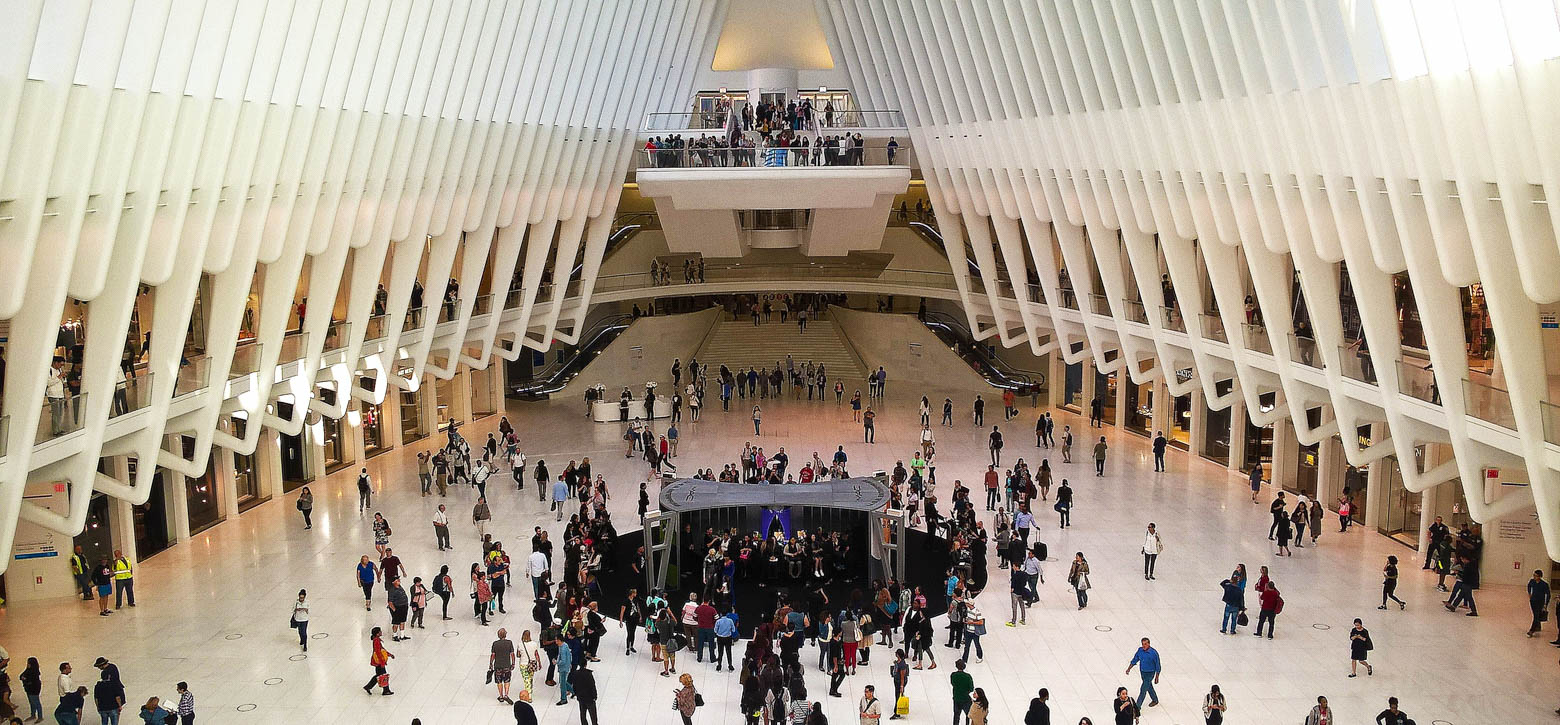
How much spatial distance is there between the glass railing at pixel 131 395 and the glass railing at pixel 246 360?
2.92 m

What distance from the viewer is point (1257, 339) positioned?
22.6 metres

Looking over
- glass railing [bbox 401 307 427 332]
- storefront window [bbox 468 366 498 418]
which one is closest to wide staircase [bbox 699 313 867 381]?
storefront window [bbox 468 366 498 418]

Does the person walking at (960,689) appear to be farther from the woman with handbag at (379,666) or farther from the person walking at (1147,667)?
the woman with handbag at (379,666)

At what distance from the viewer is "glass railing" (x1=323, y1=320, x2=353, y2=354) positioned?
2488cm

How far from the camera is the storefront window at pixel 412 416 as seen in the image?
1377 inches

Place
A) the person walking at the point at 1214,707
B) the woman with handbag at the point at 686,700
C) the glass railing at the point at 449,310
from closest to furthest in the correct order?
the person walking at the point at 1214,707
the woman with handbag at the point at 686,700
the glass railing at the point at 449,310

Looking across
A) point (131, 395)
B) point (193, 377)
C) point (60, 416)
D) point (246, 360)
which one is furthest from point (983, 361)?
point (60, 416)

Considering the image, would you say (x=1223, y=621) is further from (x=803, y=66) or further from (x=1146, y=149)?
(x=803, y=66)

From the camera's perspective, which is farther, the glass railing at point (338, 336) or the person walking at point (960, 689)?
the glass railing at point (338, 336)

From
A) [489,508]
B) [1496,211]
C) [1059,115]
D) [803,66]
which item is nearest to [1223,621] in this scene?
[1496,211]

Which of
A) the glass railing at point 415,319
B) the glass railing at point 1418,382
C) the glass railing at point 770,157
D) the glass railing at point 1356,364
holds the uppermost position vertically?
the glass railing at point 770,157

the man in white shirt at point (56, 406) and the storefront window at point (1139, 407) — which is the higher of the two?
the storefront window at point (1139, 407)

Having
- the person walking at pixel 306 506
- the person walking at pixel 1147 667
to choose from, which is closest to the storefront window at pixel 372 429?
the person walking at pixel 306 506

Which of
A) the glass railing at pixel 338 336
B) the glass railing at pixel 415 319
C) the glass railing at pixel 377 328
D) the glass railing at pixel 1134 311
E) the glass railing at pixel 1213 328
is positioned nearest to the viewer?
the glass railing at pixel 1213 328
